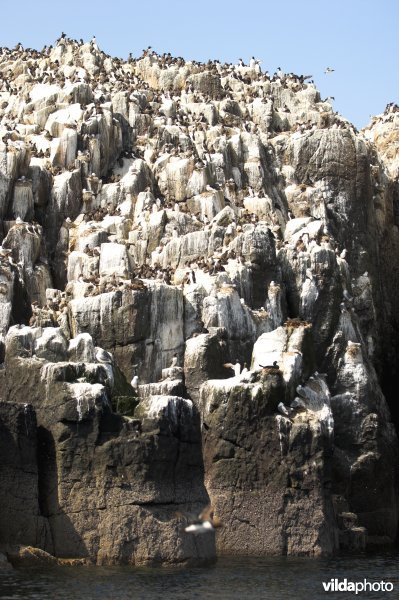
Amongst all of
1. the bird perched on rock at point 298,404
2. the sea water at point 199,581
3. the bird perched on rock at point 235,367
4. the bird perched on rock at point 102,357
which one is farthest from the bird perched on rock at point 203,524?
the bird perched on rock at point 235,367

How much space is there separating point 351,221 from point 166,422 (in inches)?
1480

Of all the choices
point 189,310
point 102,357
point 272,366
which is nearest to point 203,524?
point 272,366

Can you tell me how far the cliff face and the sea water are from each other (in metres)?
1.92

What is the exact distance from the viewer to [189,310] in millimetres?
67375

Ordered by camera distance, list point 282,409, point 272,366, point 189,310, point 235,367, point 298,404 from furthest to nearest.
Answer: point 189,310 → point 235,367 → point 272,366 → point 298,404 → point 282,409

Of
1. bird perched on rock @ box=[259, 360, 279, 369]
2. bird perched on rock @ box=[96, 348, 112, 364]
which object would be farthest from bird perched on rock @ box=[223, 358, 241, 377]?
bird perched on rock @ box=[96, 348, 112, 364]

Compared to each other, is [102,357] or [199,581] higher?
[102,357]

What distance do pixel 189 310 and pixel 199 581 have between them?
960 inches

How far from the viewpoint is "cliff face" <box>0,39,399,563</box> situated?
49.3 meters

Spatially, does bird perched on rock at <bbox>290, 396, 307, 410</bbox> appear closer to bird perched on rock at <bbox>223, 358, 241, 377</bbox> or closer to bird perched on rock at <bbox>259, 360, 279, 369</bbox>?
bird perched on rock at <bbox>259, 360, 279, 369</bbox>

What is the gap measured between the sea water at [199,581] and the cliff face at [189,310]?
192cm

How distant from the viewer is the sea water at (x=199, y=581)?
4134 centimetres

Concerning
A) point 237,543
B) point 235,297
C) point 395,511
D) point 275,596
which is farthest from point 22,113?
point 275,596

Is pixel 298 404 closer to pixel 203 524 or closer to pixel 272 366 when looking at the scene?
pixel 272 366
